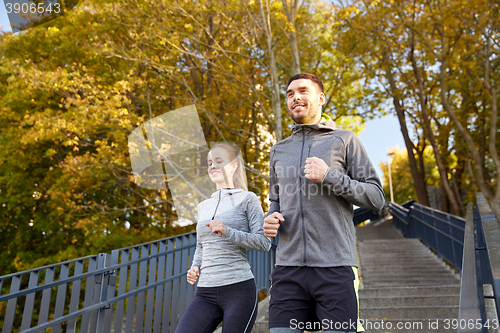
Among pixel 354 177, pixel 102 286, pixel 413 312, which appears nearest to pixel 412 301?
pixel 413 312

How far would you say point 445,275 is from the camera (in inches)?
294

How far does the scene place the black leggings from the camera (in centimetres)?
246

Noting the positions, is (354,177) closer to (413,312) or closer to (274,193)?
(274,193)

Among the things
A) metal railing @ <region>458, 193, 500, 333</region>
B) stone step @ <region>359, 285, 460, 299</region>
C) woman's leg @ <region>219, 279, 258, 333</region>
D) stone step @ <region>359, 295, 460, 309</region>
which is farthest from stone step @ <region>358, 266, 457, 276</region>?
woman's leg @ <region>219, 279, 258, 333</region>

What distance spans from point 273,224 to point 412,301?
14.3 ft

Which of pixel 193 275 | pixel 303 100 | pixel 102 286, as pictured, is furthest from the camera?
pixel 102 286

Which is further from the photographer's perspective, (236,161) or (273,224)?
(236,161)

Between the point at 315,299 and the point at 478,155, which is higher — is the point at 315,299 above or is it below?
below

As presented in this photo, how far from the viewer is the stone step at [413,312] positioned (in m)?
4.92

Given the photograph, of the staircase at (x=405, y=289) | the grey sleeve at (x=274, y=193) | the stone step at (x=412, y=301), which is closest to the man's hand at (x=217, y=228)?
the grey sleeve at (x=274, y=193)

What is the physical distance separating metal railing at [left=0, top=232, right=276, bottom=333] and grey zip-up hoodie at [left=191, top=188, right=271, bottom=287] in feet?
2.91

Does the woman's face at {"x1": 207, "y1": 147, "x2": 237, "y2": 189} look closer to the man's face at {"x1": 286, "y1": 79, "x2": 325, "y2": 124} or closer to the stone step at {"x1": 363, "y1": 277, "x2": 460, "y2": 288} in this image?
the man's face at {"x1": 286, "y1": 79, "x2": 325, "y2": 124}

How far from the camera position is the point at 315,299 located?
1.84 metres

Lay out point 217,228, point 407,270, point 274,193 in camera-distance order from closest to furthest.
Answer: point 274,193
point 217,228
point 407,270
